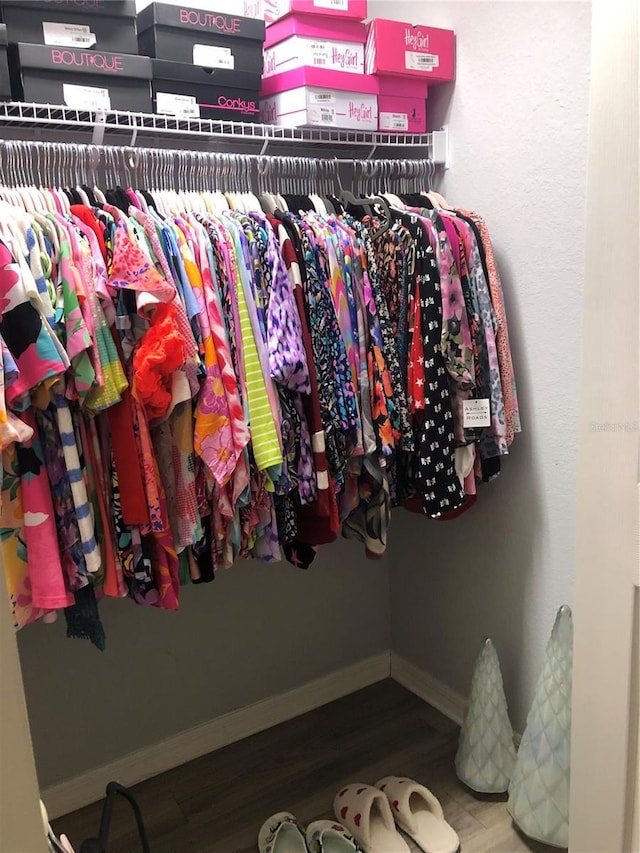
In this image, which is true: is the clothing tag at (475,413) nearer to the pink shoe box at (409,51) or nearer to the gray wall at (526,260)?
the gray wall at (526,260)

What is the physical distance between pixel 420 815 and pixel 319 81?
190 centimetres

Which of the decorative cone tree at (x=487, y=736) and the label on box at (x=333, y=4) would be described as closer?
the label on box at (x=333, y=4)

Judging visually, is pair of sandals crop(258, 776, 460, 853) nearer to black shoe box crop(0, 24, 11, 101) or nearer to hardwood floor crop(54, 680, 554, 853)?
hardwood floor crop(54, 680, 554, 853)

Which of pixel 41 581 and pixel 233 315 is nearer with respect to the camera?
pixel 41 581

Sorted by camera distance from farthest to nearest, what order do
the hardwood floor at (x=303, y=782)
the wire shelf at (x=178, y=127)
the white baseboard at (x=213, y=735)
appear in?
1. the white baseboard at (x=213, y=735)
2. the hardwood floor at (x=303, y=782)
3. the wire shelf at (x=178, y=127)

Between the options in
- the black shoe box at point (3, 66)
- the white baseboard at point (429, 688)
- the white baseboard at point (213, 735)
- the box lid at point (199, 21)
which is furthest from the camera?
the white baseboard at point (429, 688)

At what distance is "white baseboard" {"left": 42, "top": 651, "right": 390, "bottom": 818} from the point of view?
1.96 metres

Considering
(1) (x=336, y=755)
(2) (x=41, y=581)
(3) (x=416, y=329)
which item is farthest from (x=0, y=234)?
(1) (x=336, y=755)

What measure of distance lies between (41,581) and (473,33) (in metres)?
1.71

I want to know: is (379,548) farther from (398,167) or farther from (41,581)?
(398,167)

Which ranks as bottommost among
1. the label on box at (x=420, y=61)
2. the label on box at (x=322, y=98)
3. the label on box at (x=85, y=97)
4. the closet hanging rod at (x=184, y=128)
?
the closet hanging rod at (x=184, y=128)

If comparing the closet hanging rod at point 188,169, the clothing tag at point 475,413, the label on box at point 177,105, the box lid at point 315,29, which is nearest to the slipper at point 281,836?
the clothing tag at point 475,413

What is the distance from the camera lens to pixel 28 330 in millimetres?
1240

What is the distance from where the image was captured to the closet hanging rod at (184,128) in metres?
1.54
